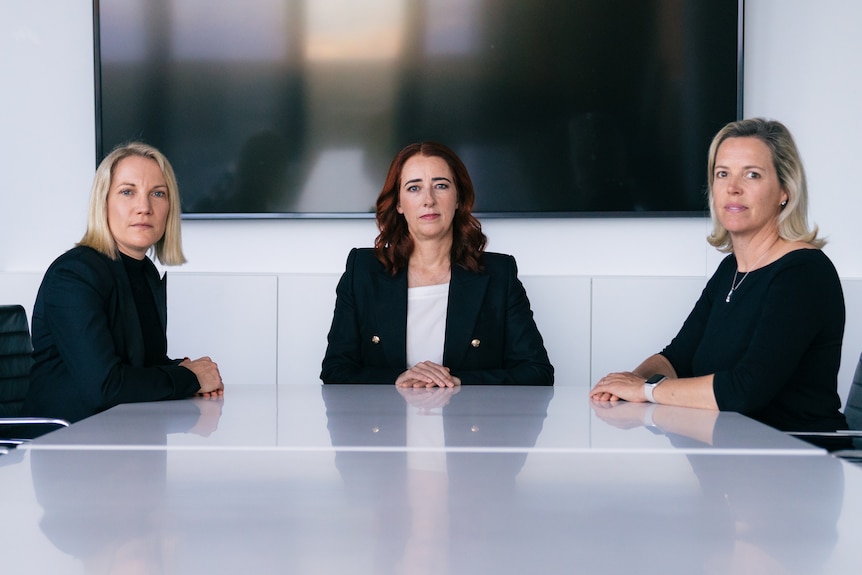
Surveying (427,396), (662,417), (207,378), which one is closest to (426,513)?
(662,417)

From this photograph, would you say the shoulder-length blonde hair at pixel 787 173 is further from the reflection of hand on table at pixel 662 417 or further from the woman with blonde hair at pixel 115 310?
the woman with blonde hair at pixel 115 310

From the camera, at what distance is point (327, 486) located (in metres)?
1.14

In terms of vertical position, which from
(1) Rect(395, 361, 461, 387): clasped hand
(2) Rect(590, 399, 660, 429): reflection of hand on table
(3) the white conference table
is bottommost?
(1) Rect(395, 361, 461, 387): clasped hand

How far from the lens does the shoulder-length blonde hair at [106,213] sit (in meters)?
2.32

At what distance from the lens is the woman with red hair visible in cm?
272

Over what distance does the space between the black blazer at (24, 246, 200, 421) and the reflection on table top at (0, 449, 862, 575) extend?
2.18 feet

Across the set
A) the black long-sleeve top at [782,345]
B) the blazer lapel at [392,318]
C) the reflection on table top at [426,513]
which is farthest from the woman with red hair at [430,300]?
the reflection on table top at [426,513]

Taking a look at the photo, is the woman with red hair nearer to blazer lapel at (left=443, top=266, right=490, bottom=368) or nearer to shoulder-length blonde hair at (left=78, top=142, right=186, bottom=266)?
blazer lapel at (left=443, top=266, right=490, bottom=368)

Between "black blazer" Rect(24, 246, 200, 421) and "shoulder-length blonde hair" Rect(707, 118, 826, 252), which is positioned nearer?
"black blazer" Rect(24, 246, 200, 421)

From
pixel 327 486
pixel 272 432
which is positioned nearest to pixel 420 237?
pixel 272 432

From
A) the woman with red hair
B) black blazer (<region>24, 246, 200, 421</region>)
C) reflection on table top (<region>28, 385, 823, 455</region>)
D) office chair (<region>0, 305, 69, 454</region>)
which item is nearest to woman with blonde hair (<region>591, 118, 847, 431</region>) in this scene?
reflection on table top (<region>28, 385, 823, 455</region>)

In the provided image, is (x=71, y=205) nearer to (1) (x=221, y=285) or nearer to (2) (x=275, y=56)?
(1) (x=221, y=285)

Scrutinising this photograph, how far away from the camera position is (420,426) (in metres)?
1.65

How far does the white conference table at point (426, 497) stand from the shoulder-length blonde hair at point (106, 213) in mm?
743
